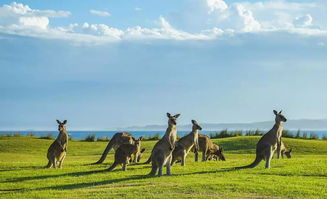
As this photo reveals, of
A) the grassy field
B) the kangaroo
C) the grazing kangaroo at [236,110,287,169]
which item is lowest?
the grassy field

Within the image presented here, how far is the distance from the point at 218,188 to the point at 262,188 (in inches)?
50.3

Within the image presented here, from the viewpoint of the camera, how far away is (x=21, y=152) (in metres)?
35.3

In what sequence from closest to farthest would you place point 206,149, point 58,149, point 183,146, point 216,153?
point 58,149, point 183,146, point 206,149, point 216,153

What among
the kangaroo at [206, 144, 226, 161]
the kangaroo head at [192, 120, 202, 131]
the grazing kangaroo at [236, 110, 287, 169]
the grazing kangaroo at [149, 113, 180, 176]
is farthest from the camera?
the kangaroo at [206, 144, 226, 161]

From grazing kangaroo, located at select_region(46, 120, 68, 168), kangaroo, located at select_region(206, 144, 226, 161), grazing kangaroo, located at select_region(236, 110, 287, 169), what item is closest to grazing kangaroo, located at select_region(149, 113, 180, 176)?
grazing kangaroo, located at select_region(236, 110, 287, 169)

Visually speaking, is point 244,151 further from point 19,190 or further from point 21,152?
point 19,190

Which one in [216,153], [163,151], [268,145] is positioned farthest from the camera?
[216,153]

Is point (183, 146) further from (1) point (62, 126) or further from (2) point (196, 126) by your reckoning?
(1) point (62, 126)

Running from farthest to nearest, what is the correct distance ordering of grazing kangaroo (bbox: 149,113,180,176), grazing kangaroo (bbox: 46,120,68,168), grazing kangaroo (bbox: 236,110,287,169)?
1. grazing kangaroo (bbox: 46,120,68,168)
2. grazing kangaroo (bbox: 236,110,287,169)
3. grazing kangaroo (bbox: 149,113,180,176)

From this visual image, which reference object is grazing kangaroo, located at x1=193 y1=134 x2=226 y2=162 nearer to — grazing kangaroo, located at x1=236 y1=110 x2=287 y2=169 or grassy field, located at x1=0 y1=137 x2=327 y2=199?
grassy field, located at x1=0 y1=137 x2=327 y2=199

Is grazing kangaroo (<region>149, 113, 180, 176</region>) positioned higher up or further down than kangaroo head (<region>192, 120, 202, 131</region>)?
further down

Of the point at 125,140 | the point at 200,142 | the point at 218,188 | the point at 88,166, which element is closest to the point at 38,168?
the point at 88,166

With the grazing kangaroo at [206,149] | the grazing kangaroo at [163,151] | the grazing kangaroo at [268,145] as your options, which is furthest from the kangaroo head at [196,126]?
the grazing kangaroo at [163,151]

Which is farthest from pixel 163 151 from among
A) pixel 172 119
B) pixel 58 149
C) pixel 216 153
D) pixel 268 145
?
pixel 216 153
